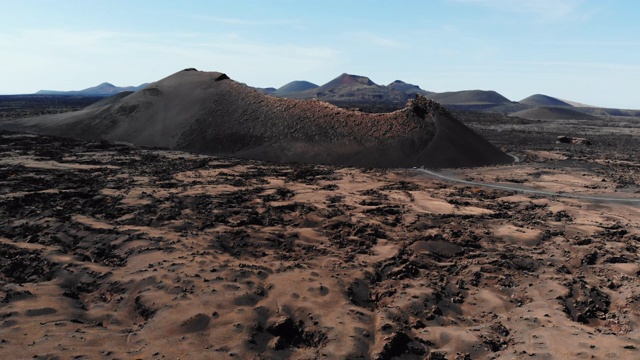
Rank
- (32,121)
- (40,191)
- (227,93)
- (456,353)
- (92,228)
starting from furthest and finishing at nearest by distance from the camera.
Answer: (32,121)
(227,93)
(40,191)
(92,228)
(456,353)

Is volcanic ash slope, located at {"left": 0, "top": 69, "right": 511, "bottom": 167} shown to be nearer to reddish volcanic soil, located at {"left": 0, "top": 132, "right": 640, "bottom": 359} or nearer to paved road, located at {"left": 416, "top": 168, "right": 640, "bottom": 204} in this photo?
paved road, located at {"left": 416, "top": 168, "right": 640, "bottom": 204}

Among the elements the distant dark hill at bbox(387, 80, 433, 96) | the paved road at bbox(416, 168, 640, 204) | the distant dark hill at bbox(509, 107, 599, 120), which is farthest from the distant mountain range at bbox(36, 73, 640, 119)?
the paved road at bbox(416, 168, 640, 204)

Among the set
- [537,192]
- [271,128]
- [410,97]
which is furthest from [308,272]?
[410,97]

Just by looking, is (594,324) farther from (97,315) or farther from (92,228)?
(92,228)

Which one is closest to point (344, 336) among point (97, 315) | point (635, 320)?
point (97, 315)

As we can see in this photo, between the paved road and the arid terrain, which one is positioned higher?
the paved road

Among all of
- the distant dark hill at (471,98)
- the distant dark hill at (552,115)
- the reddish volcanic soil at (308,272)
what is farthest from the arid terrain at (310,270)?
the distant dark hill at (471,98)
